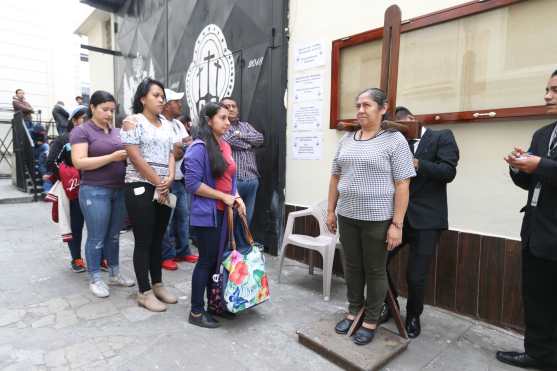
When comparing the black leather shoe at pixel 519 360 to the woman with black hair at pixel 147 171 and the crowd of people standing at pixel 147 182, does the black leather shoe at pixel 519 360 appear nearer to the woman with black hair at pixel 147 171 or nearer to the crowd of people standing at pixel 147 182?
the crowd of people standing at pixel 147 182

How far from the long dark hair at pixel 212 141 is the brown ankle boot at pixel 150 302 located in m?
1.22

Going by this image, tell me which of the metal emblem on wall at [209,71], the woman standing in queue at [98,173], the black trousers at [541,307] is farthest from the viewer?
the metal emblem on wall at [209,71]

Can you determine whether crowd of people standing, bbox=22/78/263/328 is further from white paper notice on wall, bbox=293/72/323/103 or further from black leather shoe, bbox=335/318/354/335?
white paper notice on wall, bbox=293/72/323/103

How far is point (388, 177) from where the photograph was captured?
86.3 inches

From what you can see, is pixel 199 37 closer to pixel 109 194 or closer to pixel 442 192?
pixel 109 194

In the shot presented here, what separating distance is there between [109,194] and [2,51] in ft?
39.1

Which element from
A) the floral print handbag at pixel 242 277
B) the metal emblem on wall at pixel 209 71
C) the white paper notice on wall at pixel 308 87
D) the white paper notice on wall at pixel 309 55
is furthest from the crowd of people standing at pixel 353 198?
the metal emblem on wall at pixel 209 71

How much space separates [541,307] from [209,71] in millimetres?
4924

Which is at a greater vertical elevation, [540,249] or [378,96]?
[378,96]

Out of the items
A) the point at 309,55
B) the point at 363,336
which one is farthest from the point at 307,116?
the point at 363,336

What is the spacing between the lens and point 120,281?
340 centimetres

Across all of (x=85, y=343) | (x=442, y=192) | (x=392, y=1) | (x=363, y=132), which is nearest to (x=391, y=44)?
(x=363, y=132)

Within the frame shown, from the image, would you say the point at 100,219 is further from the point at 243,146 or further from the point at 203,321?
the point at 243,146

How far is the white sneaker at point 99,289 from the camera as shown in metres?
3.11
